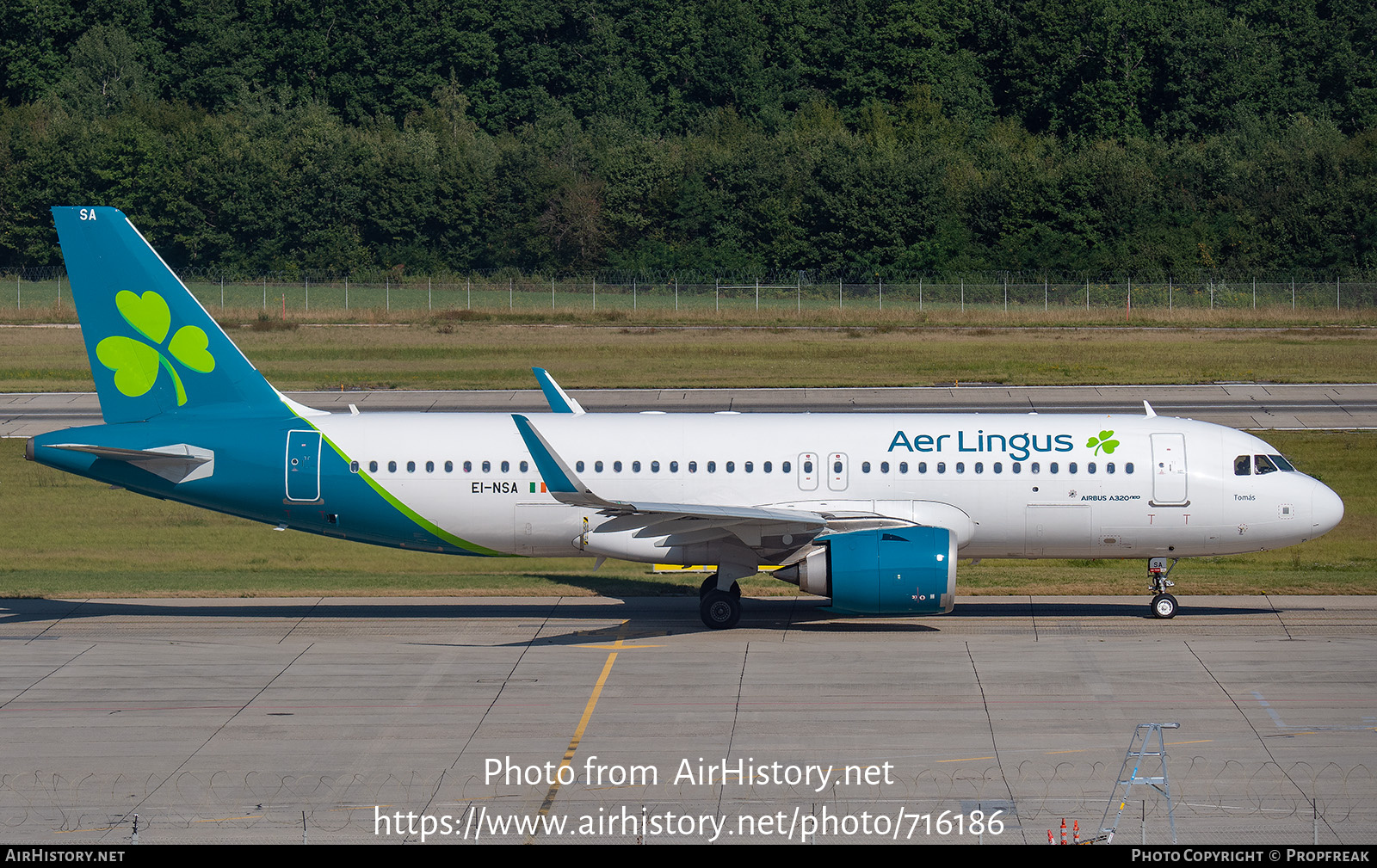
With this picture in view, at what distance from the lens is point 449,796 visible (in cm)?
1792

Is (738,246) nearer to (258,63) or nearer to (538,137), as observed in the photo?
(538,137)

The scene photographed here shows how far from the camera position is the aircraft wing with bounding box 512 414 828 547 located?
82.2 ft

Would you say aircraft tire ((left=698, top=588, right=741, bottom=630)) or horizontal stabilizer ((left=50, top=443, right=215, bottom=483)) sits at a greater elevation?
horizontal stabilizer ((left=50, top=443, right=215, bottom=483))

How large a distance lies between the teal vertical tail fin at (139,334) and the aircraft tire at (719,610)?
29.8 ft

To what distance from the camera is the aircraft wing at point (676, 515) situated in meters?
25.1

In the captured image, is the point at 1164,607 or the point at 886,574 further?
the point at 1164,607

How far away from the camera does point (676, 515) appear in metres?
25.6

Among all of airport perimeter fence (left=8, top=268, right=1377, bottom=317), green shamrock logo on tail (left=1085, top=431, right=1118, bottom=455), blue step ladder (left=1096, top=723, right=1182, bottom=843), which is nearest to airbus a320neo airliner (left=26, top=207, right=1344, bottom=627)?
green shamrock logo on tail (left=1085, top=431, right=1118, bottom=455)

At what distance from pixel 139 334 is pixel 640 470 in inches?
393

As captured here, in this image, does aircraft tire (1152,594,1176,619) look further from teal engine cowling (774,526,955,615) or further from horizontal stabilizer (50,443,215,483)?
horizontal stabilizer (50,443,215,483)

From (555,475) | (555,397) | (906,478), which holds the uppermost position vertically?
(555,397)

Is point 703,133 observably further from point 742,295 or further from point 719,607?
point 719,607

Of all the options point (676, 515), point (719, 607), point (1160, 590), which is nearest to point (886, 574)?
point (719, 607)

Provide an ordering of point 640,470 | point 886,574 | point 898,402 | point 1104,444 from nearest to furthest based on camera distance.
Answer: point 886,574 → point 1104,444 → point 640,470 → point 898,402
